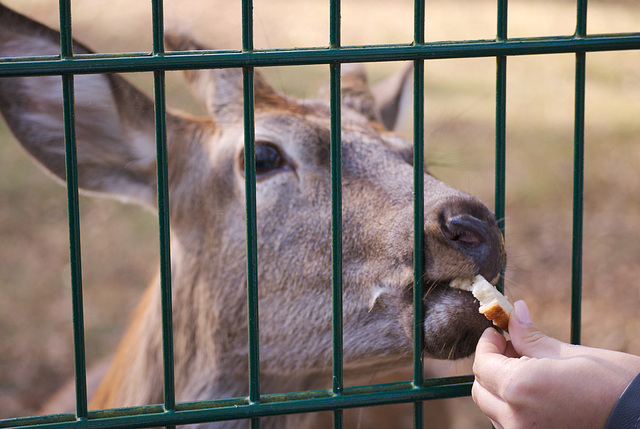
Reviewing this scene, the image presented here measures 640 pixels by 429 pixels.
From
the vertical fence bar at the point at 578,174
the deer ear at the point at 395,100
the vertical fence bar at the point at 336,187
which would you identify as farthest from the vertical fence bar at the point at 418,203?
the deer ear at the point at 395,100

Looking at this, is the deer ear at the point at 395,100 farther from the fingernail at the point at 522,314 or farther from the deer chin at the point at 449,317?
the fingernail at the point at 522,314

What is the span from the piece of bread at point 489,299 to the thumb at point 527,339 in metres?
0.03

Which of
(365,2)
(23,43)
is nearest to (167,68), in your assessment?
(23,43)

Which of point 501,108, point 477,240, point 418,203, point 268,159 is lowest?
point 477,240

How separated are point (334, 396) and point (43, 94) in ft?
5.34

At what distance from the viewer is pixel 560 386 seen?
1653 mm

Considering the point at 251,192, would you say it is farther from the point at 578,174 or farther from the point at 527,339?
the point at 578,174

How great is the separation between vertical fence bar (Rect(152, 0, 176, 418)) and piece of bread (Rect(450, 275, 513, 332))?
0.82 metres

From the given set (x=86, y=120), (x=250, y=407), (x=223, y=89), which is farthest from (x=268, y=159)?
(x=250, y=407)

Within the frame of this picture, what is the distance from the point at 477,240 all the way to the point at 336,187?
471 mm

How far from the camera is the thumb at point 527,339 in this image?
175 cm

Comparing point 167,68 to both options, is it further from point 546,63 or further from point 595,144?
point 546,63

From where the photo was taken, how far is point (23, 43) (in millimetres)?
2328

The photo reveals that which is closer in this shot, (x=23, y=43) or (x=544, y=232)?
(x=23, y=43)
